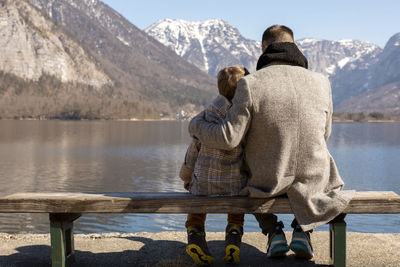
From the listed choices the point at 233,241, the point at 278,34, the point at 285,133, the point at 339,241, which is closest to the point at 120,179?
the point at 233,241

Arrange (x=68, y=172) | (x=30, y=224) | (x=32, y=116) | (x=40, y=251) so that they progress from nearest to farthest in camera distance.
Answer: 1. (x=40, y=251)
2. (x=30, y=224)
3. (x=68, y=172)
4. (x=32, y=116)

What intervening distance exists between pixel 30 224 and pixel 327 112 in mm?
11437

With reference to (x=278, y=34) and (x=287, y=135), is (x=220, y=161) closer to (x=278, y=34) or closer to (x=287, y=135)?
(x=287, y=135)

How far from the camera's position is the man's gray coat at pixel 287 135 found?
423cm

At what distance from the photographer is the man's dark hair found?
4.52 metres

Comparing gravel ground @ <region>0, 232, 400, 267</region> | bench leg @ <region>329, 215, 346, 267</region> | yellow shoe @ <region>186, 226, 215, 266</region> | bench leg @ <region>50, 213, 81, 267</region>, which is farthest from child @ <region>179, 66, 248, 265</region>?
bench leg @ <region>50, 213, 81, 267</region>

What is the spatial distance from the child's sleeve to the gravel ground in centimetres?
103

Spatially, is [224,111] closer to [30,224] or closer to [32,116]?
[30,224]

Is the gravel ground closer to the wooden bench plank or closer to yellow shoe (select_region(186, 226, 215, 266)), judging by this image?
yellow shoe (select_region(186, 226, 215, 266))

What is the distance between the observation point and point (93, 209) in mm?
4520

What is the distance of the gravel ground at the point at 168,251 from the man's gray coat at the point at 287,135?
46.8 inches

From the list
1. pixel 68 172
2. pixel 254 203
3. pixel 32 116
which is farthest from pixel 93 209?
pixel 32 116

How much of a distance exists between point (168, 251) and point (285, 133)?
2.53 metres

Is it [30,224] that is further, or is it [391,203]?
[30,224]
